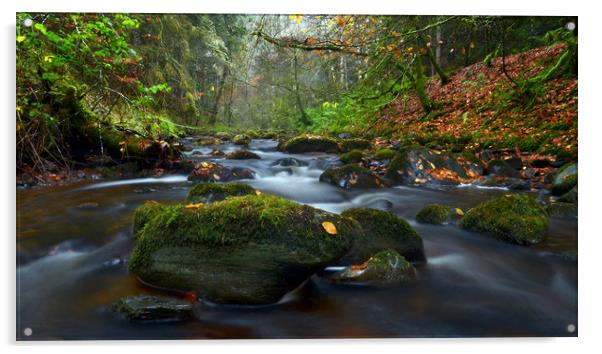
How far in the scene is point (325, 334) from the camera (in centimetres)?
250

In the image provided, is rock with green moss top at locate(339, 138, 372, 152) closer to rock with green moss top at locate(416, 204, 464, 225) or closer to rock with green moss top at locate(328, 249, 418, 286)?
rock with green moss top at locate(416, 204, 464, 225)

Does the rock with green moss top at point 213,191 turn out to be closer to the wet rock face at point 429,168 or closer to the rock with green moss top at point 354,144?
the rock with green moss top at point 354,144

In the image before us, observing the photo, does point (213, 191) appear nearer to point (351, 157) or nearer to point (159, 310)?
point (159, 310)

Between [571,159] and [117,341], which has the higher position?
[571,159]

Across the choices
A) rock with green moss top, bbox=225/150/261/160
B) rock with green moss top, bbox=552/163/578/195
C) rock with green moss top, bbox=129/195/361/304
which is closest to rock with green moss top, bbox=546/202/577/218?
rock with green moss top, bbox=552/163/578/195

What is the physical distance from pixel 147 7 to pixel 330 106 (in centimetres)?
181

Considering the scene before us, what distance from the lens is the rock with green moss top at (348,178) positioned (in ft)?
13.2

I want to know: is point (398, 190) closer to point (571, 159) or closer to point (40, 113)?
point (571, 159)

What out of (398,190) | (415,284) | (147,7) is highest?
(147,7)

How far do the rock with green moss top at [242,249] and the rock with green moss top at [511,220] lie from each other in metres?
1.46

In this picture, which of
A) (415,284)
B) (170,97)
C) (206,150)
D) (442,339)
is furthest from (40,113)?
(442,339)

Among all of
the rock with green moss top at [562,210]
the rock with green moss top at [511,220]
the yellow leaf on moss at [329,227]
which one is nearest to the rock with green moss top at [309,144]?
the rock with green moss top at [511,220]

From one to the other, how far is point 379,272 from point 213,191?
5.13 ft

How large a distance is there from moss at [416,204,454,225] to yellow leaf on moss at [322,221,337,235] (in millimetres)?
1291
